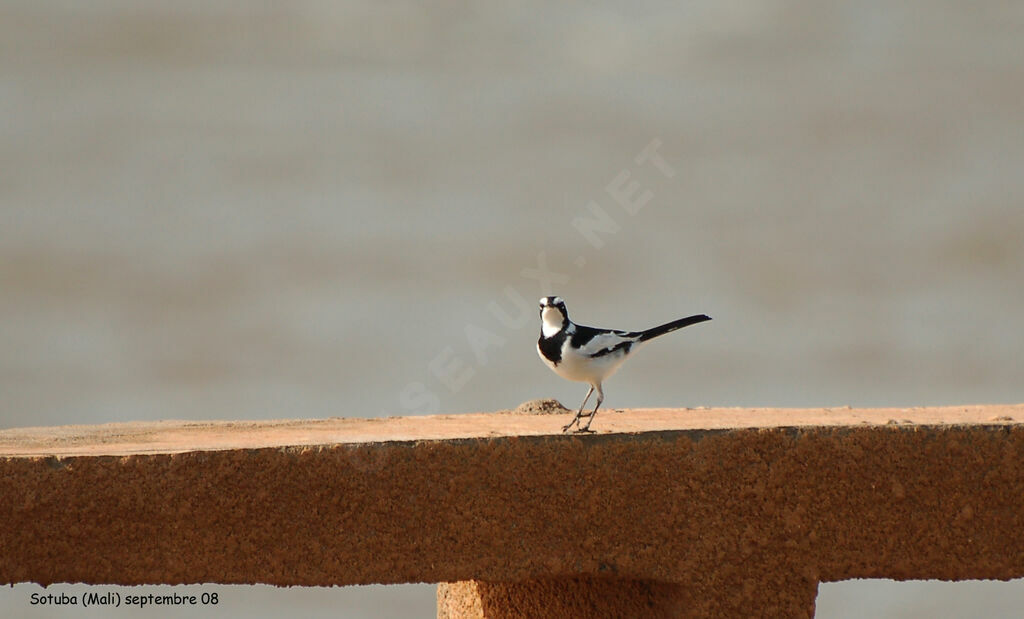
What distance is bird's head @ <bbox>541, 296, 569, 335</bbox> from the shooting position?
408 cm

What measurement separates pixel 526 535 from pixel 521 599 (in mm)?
876

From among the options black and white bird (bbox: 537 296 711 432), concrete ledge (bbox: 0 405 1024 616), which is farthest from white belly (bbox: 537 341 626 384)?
concrete ledge (bbox: 0 405 1024 616)

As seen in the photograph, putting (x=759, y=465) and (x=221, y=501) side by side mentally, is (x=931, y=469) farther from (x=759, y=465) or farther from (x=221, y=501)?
(x=221, y=501)

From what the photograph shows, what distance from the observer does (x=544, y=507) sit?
351 cm

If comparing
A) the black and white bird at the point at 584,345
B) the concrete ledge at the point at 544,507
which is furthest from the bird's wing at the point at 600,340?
the concrete ledge at the point at 544,507

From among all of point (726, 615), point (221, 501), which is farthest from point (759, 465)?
point (221, 501)

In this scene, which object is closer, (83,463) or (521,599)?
(83,463)

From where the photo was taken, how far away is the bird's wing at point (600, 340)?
157 inches

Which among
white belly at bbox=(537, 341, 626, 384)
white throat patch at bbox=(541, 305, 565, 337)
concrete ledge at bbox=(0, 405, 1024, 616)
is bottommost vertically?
concrete ledge at bbox=(0, 405, 1024, 616)

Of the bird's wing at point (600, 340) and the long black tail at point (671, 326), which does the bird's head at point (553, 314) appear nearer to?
the bird's wing at point (600, 340)

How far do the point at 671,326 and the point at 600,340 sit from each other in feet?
0.80

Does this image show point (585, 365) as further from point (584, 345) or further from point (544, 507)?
point (544, 507)

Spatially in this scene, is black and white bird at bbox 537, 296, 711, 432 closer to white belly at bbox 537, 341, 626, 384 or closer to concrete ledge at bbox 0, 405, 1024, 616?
white belly at bbox 537, 341, 626, 384

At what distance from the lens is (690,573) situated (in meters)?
3.58
